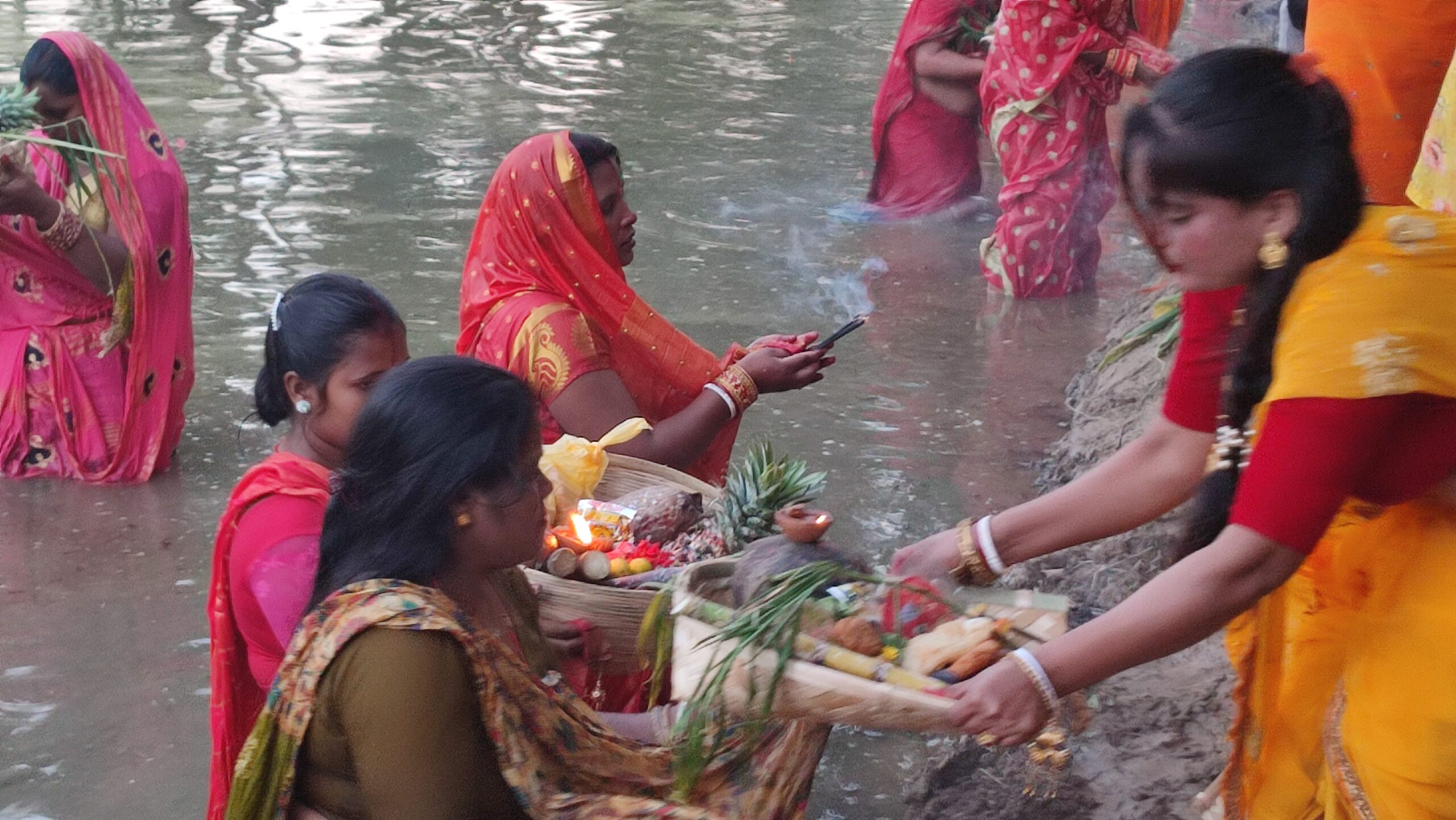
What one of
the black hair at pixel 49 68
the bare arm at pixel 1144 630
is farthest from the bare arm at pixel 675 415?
the black hair at pixel 49 68

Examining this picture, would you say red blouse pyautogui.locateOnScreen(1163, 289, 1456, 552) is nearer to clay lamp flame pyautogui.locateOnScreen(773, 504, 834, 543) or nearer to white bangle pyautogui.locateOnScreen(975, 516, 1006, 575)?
white bangle pyautogui.locateOnScreen(975, 516, 1006, 575)

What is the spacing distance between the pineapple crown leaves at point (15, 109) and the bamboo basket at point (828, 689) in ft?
10.7

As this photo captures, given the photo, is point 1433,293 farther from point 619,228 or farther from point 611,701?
point 619,228

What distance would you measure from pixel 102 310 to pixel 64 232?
0.40 metres

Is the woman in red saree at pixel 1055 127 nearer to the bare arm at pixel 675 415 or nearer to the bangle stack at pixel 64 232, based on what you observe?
the bare arm at pixel 675 415

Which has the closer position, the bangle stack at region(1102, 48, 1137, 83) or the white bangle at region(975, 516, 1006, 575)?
the white bangle at region(975, 516, 1006, 575)

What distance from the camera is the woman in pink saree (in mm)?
5230

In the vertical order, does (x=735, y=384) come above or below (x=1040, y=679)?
below

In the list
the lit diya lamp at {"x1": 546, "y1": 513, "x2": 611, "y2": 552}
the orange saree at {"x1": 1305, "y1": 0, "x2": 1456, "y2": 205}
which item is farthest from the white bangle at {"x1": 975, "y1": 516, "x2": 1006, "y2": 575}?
the orange saree at {"x1": 1305, "y1": 0, "x2": 1456, "y2": 205}

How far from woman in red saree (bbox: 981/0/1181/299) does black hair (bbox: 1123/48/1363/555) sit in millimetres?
5352

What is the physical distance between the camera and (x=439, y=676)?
2.12 m

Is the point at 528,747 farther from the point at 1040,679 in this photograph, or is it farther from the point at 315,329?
the point at 315,329

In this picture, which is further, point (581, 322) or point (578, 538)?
point (581, 322)

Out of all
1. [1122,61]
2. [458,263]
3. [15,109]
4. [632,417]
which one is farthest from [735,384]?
[1122,61]
